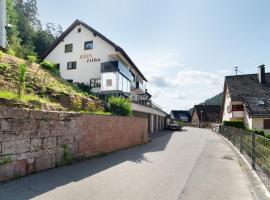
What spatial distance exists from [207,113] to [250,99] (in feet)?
114

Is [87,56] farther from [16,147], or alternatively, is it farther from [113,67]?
[16,147]

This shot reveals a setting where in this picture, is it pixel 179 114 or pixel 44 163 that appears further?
pixel 179 114

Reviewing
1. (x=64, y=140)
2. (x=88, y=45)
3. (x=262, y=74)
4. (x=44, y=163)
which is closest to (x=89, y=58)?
(x=88, y=45)

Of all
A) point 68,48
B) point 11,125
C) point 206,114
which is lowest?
point 11,125

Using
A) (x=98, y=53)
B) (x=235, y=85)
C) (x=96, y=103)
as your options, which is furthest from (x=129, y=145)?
(x=235, y=85)

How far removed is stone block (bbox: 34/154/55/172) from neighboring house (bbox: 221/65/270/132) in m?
33.7

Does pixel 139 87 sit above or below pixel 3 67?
above

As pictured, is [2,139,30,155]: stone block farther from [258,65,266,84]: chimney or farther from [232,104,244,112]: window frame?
[258,65,266,84]: chimney

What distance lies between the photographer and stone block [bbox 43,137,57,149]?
816cm

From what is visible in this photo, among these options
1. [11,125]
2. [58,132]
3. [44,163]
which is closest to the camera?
[11,125]

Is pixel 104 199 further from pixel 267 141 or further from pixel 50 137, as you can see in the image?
pixel 267 141

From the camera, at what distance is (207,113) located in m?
74.1

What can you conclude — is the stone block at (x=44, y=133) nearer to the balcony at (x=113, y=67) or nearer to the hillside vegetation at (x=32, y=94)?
the hillside vegetation at (x=32, y=94)

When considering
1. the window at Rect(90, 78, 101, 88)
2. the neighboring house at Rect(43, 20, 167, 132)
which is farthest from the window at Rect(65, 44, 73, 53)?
the window at Rect(90, 78, 101, 88)
